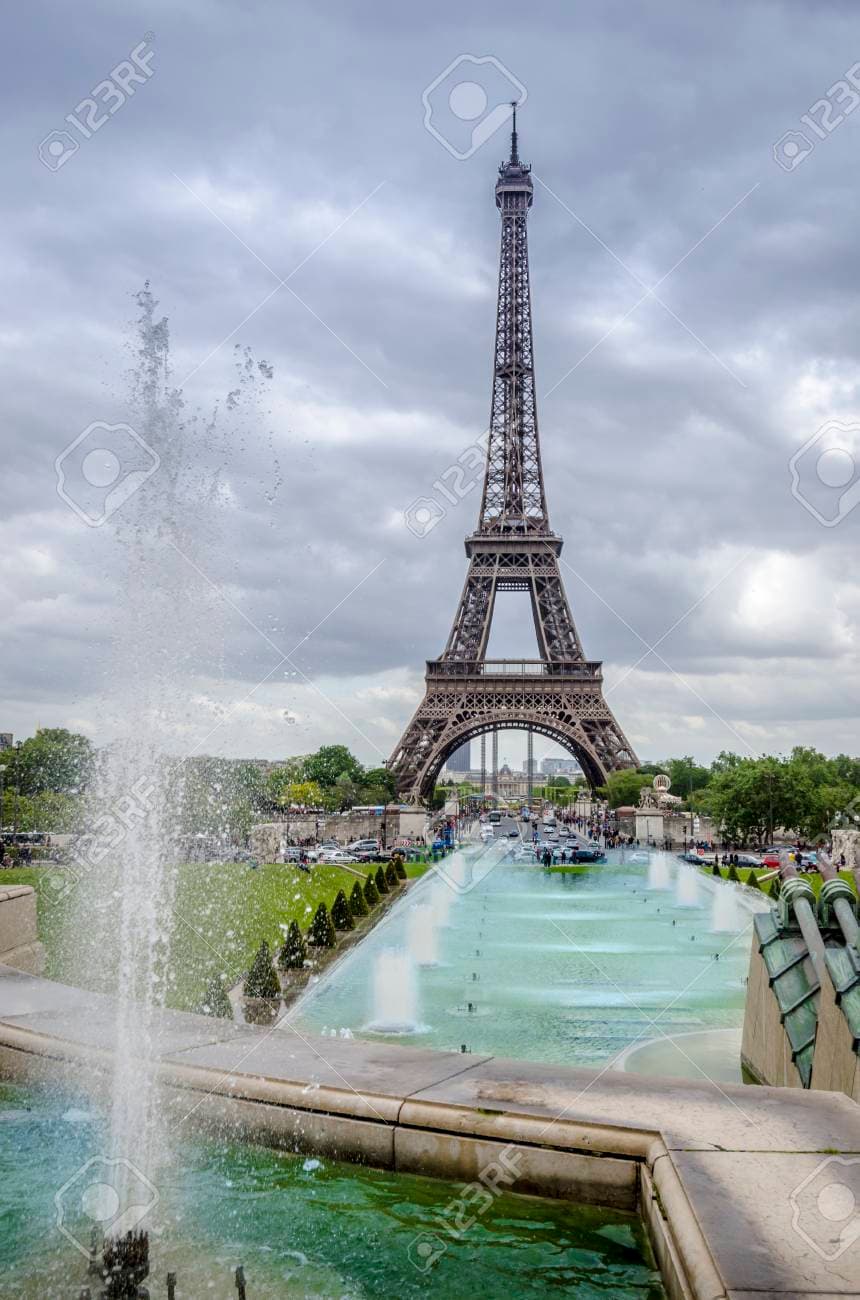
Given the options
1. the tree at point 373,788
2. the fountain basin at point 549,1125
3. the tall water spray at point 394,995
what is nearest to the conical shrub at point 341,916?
the tall water spray at point 394,995

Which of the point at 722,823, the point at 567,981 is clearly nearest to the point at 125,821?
the point at 567,981

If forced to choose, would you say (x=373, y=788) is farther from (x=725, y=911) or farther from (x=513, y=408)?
(x=725, y=911)

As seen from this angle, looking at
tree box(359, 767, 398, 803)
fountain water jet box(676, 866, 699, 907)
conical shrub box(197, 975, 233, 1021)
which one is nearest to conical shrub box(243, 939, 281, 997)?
conical shrub box(197, 975, 233, 1021)

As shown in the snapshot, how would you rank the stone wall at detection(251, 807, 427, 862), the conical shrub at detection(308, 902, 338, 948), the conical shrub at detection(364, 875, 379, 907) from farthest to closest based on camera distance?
the stone wall at detection(251, 807, 427, 862) < the conical shrub at detection(364, 875, 379, 907) < the conical shrub at detection(308, 902, 338, 948)

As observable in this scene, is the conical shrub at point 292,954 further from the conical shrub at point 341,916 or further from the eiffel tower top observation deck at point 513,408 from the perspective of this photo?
the eiffel tower top observation deck at point 513,408

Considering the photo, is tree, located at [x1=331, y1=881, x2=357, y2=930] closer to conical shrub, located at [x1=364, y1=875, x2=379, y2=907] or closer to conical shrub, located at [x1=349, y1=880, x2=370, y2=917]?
conical shrub, located at [x1=349, y1=880, x2=370, y2=917]

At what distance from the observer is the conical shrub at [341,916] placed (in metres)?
23.2

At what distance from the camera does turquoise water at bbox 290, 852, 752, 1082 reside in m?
11.9

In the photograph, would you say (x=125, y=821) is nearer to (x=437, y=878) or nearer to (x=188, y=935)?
(x=188, y=935)

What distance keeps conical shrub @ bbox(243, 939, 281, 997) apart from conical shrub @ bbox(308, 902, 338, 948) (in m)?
5.25

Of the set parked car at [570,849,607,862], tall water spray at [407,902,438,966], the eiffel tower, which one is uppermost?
the eiffel tower

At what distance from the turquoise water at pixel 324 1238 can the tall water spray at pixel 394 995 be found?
6589 mm

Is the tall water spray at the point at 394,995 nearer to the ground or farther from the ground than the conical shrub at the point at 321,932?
nearer to the ground

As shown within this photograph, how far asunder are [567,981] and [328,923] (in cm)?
578
